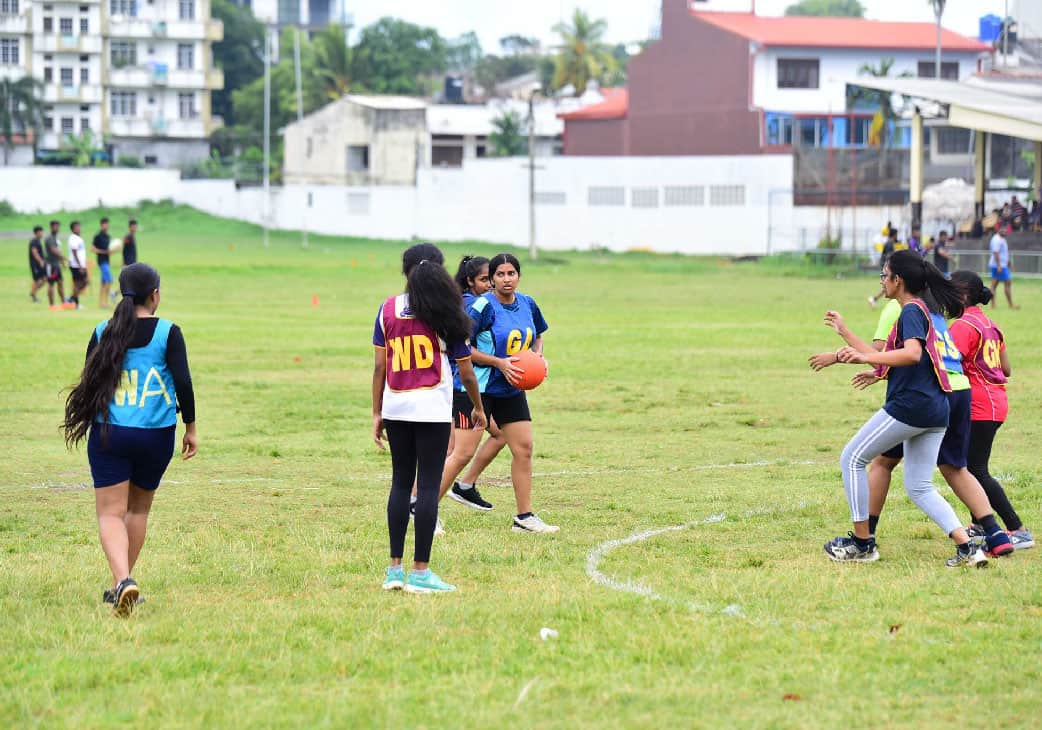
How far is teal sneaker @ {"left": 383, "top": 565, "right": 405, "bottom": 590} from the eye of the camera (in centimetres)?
803

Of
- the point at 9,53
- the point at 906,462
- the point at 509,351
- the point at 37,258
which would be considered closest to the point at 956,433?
the point at 906,462

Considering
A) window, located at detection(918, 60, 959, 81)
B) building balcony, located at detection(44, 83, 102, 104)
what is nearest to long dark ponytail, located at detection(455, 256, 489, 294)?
window, located at detection(918, 60, 959, 81)

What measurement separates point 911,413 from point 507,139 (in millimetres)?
78531

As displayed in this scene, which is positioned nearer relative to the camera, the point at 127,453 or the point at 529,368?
the point at 127,453

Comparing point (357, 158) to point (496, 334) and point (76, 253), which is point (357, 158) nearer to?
point (76, 253)

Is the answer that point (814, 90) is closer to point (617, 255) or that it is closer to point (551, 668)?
point (617, 255)

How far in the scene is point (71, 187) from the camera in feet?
269

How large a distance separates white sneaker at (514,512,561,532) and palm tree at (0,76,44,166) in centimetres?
8514

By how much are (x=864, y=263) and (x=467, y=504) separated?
1580 inches

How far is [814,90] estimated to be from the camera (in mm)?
73938

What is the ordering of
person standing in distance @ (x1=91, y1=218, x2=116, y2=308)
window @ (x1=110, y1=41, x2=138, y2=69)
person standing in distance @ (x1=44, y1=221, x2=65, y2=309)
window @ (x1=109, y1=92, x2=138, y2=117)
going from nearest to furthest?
person standing in distance @ (x1=44, y1=221, x2=65, y2=309) → person standing in distance @ (x1=91, y1=218, x2=116, y2=308) → window @ (x1=110, y1=41, x2=138, y2=69) → window @ (x1=109, y1=92, x2=138, y2=117)

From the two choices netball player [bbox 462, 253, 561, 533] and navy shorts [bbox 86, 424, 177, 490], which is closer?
navy shorts [bbox 86, 424, 177, 490]

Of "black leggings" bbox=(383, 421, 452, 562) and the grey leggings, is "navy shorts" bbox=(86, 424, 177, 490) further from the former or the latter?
the grey leggings

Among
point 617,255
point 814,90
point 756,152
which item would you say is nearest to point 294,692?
point 617,255
